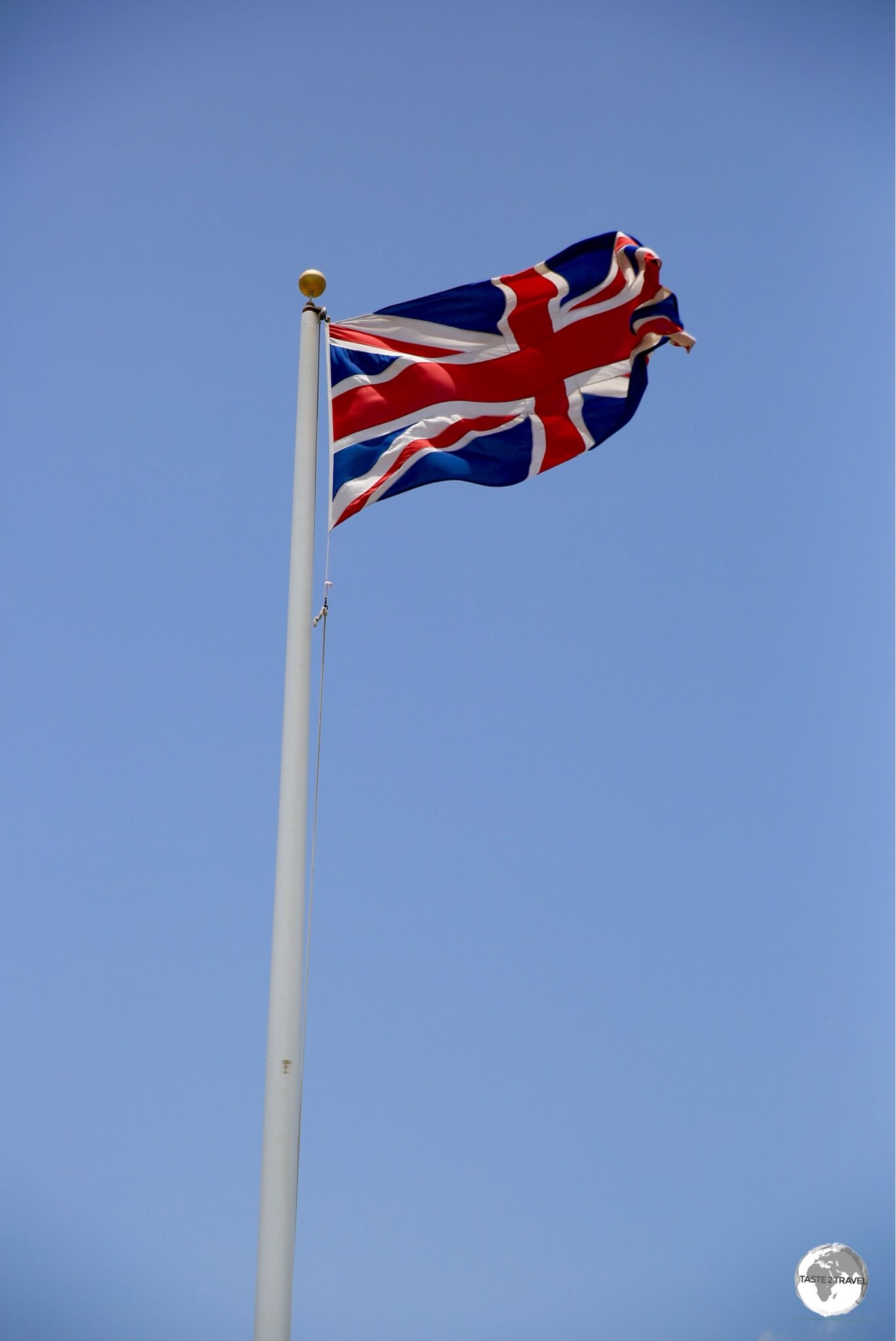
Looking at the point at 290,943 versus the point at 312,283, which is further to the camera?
the point at 312,283

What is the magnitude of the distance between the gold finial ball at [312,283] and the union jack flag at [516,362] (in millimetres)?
643

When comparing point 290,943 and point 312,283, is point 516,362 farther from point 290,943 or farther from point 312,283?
point 290,943

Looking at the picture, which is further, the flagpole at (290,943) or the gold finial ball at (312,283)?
the gold finial ball at (312,283)

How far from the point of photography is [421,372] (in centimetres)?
1242

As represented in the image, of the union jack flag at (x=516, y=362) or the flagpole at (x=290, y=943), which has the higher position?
the union jack flag at (x=516, y=362)

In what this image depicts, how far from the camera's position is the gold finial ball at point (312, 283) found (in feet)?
37.1

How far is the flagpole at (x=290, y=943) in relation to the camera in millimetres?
8617

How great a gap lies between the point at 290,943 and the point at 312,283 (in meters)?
5.41

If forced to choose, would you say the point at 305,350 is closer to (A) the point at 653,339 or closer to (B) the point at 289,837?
(A) the point at 653,339

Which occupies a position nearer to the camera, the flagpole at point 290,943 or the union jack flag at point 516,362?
the flagpole at point 290,943

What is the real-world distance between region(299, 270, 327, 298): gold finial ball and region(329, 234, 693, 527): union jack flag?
25.3 inches

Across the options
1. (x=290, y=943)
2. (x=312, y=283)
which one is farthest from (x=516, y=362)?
(x=290, y=943)

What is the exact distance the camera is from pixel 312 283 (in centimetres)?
1132

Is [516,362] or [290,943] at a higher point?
[516,362]
